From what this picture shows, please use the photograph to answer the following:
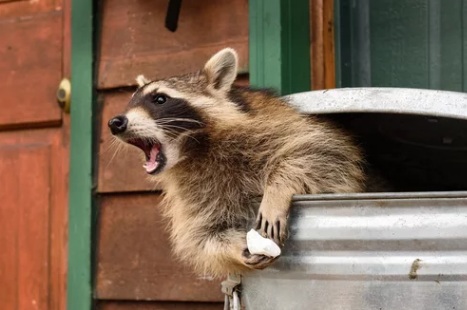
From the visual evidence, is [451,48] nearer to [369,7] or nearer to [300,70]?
[369,7]

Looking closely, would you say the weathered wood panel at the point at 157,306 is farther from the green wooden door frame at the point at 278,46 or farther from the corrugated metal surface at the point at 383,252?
the corrugated metal surface at the point at 383,252

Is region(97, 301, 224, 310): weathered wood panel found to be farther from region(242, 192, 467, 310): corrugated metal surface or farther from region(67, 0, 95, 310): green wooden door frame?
region(242, 192, 467, 310): corrugated metal surface

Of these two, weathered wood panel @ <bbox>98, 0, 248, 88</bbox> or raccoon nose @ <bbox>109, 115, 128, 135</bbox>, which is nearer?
raccoon nose @ <bbox>109, 115, 128, 135</bbox>

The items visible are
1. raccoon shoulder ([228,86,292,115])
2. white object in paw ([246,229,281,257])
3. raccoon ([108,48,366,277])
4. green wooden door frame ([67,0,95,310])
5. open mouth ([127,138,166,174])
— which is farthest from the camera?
green wooden door frame ([67,0,95,310])

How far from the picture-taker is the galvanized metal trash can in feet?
3.90

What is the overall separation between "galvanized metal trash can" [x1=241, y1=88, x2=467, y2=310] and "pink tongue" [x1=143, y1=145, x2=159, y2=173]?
0.43 meters

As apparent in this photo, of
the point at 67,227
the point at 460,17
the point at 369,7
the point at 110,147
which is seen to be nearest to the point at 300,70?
the point at 369,7

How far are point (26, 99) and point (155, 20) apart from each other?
1.88 feet

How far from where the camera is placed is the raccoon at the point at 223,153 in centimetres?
162

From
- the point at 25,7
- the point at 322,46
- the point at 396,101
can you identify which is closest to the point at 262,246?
the point at 396,101

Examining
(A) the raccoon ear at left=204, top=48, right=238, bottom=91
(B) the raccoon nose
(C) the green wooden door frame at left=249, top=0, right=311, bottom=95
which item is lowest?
(B) the raccoon nose

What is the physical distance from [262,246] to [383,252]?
20 cm

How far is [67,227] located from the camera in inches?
107

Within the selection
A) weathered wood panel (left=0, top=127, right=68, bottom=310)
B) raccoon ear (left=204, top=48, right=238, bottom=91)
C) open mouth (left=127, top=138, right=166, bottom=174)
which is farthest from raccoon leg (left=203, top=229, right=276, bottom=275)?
weathered wood panel (left=0, top=127, right=68, bottom=310)
